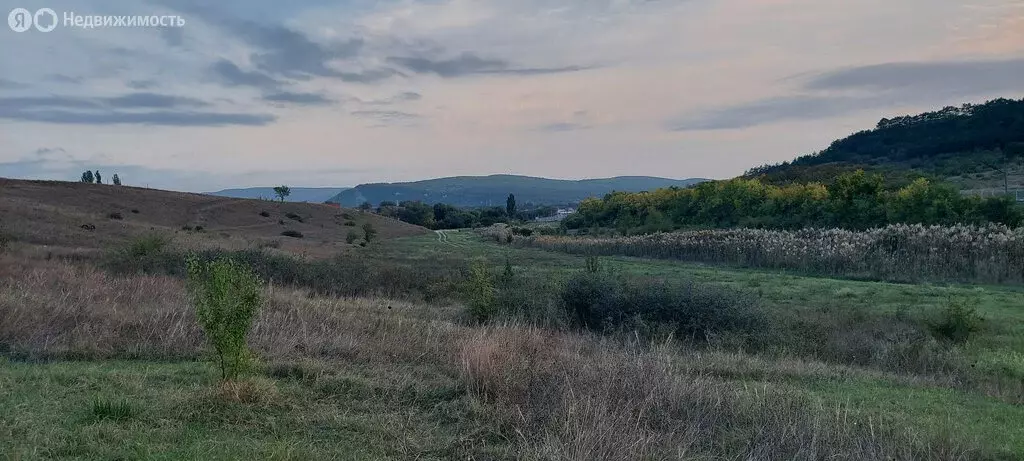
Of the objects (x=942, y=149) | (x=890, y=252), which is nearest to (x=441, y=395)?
(x=890, y=252)

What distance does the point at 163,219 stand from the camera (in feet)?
177

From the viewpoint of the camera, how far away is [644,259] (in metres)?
37.1

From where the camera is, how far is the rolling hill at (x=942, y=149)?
5912 centimetres

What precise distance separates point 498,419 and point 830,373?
5500mm

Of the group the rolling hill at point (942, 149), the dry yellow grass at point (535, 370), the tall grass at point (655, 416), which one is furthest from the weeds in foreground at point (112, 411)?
the rolling hill at point (942, 149)

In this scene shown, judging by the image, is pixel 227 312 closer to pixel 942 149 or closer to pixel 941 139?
pixel 942 149

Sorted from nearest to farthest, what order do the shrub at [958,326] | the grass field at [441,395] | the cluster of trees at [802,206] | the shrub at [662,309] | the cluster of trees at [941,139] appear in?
the grass field at [441,395] < the shrub at [958,326] < the shrub at [662,309] < the cluster of trees at [802,206] < the cluster of trees at [941,139]

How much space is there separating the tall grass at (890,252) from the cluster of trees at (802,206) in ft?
19.7

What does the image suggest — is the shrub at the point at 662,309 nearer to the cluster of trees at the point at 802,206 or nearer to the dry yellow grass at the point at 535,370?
the dry yellow grass at the point at 535,370

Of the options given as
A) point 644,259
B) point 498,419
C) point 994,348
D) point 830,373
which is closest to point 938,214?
point 644,259

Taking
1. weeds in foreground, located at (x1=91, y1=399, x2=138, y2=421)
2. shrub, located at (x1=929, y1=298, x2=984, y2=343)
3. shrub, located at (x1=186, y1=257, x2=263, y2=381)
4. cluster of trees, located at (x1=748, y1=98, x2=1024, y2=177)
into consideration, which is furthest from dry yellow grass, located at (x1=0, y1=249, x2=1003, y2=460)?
cluster of trees, located at (x1=748, y1=98, x2=1024, y2=177)

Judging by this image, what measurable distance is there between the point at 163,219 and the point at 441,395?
52690 mm

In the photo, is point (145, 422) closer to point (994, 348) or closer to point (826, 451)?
point (826, 451)

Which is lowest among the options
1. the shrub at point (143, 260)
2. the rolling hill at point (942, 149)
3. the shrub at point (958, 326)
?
the shrub at point (958, 326)
